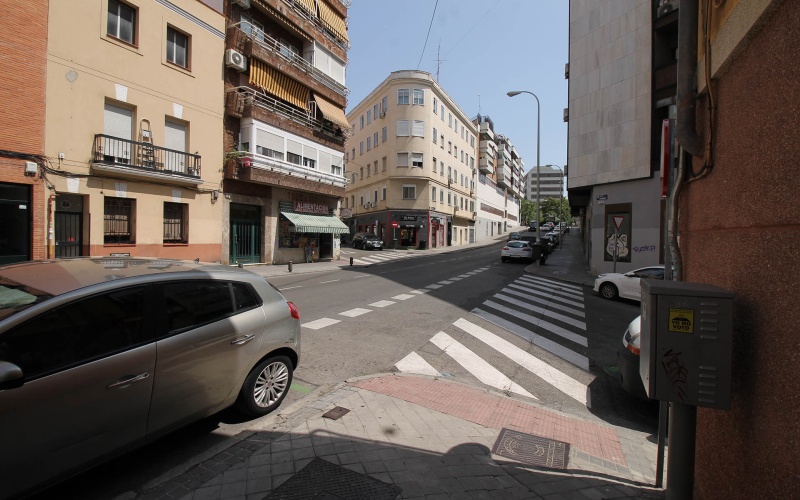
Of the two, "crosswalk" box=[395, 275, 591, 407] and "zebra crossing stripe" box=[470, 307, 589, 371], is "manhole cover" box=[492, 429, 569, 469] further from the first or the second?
"zebra crossing stripe" box=[470, 307, 589, 371]

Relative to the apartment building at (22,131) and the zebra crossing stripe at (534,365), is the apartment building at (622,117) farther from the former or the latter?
the apartment building at (22,131)

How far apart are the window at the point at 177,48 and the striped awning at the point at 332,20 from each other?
1086 centimetres

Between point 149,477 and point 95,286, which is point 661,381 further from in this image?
point 95,286

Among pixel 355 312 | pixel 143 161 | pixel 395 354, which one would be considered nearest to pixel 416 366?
pixel 395 354

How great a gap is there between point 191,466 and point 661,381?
3715 millimetres

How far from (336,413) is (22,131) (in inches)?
604

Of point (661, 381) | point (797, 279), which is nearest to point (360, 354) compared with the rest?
point (661, 381)

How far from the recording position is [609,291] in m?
14.0

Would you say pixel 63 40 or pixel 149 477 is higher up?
pixel 63 40

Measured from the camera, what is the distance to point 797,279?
2.01 meters

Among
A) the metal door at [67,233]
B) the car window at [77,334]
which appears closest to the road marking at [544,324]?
the car window at [77,334]

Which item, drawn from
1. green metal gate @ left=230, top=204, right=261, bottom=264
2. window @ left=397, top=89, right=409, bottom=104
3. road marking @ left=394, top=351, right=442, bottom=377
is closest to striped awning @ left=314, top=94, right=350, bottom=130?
green metal gate @ left=230, top=204, right=261, bottom=264

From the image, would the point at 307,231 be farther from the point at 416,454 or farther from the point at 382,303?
the point at 416,454

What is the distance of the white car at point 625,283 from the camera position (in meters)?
12.7
